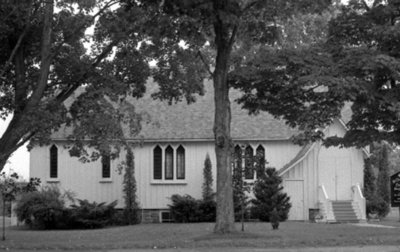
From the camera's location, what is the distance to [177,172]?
37.3 meters

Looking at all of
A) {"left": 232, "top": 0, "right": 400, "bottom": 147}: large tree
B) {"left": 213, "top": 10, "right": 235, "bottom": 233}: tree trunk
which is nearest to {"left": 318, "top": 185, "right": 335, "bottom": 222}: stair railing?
{"left": 232, "top": 0, "right": 400, "bottom": 147}: large tree

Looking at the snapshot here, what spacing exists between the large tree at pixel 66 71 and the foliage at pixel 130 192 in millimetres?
10419

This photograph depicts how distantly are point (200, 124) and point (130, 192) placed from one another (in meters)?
5.48

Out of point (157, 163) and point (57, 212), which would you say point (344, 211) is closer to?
point (157, 163)

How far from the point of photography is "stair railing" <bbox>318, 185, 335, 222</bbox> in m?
33.9

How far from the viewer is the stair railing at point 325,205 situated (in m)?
33.9

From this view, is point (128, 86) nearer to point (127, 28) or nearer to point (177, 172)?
point (127, 28)

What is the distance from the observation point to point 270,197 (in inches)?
1288

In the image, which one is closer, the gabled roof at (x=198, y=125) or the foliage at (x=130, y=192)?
the foliage at (x=130, y=192)

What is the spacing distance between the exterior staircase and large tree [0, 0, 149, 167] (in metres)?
13.9

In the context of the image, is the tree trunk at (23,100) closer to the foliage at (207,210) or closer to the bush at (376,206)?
the foliage at (207,210)

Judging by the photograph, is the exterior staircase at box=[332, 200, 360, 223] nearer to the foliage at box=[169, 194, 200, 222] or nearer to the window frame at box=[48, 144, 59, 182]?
the foliage at box=[169, 194, 200, 222]

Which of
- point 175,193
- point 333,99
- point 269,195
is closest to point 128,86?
point 333,99

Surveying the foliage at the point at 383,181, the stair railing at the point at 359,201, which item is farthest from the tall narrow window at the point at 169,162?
the foliage at the point at 383,181
